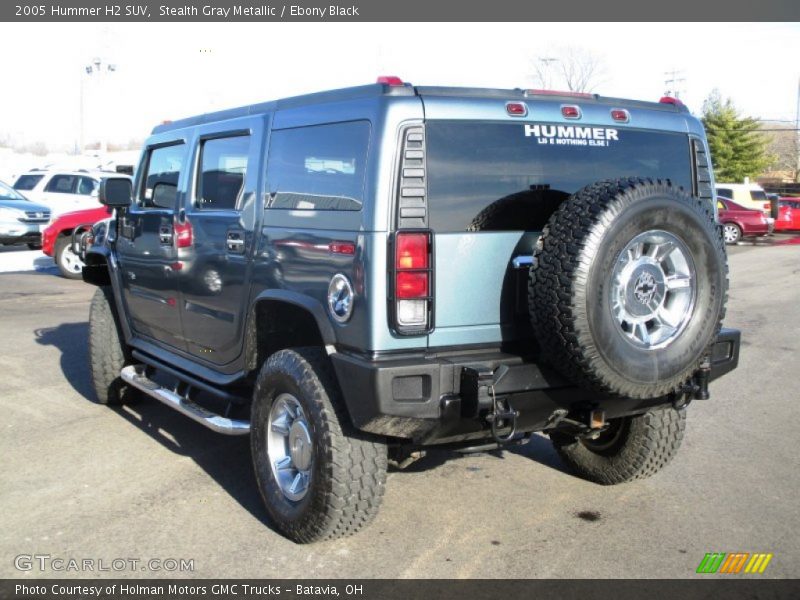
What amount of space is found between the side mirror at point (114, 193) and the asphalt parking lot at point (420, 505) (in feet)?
5.23

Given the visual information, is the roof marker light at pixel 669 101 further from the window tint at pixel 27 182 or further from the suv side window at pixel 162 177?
the window tint at pixel 27 182

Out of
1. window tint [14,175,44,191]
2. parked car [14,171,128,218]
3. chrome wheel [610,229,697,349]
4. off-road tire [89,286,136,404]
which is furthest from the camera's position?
window tint [14,175,44,191]

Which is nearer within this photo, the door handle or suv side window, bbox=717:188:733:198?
the door handle

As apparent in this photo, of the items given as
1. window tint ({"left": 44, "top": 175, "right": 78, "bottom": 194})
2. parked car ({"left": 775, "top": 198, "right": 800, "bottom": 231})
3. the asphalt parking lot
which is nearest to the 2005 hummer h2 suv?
the asphalt parking lot

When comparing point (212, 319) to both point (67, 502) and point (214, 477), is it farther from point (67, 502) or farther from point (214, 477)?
point (67, 502)

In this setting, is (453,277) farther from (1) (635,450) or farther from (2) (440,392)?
(1) (635,450)

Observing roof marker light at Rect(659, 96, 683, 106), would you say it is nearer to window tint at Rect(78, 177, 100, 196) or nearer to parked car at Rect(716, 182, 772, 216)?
window tint at Rect(78, 177, 100, 196)

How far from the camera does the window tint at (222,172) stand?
15.5ft

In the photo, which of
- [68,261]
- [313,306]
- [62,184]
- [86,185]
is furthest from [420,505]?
[62,184]

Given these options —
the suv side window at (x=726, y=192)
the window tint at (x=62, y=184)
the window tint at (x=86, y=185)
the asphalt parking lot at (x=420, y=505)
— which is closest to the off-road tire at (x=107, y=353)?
the asphalt parking lot at (x=420, y=505)

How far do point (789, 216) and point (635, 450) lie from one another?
28.8 metres

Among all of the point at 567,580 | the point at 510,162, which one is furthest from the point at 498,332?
the point at 567,580

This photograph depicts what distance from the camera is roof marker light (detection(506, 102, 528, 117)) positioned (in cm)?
390

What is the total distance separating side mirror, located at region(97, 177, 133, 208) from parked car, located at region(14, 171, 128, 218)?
15052 millimetres
